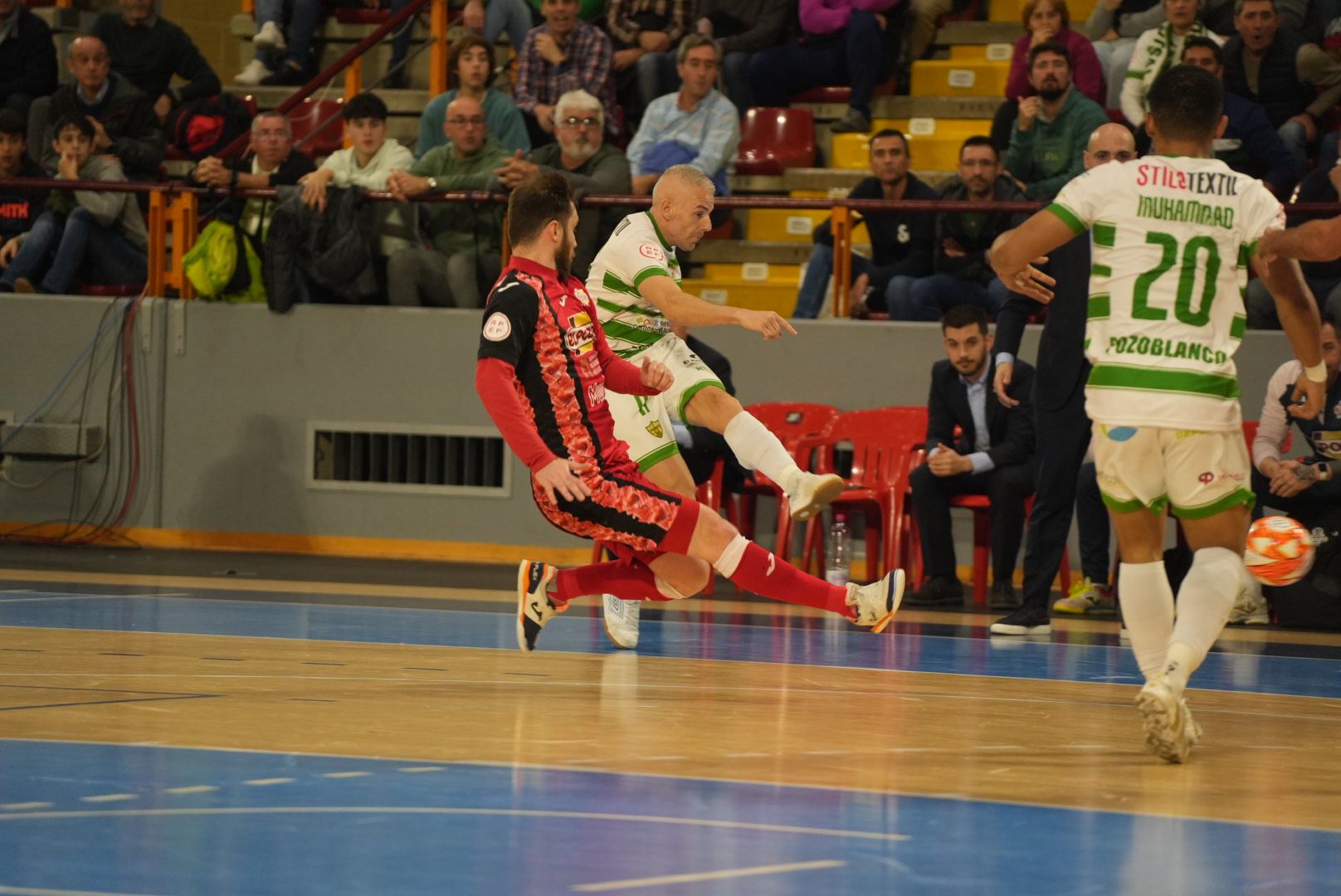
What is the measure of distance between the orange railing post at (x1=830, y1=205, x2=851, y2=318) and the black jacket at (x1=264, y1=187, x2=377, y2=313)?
3031 mm

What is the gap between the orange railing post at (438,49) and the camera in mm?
14219

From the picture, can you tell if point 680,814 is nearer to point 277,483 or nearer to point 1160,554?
point 1160,554

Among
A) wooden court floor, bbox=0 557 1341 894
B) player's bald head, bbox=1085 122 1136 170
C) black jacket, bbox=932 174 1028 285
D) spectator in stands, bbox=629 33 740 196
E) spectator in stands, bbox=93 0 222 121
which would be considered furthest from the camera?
spectator in stands, bbox=93 0 222 121

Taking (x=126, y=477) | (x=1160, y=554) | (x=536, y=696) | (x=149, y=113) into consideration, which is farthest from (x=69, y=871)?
(x=149, y=113)

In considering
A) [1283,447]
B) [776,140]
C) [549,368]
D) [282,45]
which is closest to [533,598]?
[549,368]

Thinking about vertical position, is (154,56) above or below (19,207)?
above

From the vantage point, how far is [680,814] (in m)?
4.19

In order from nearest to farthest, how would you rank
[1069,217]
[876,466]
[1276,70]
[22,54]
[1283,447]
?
[1069,217], [1283,447], [876,466], [1276,70], [22,54]

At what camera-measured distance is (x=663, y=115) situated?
12648mm

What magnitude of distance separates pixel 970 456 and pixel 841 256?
6.59 ft

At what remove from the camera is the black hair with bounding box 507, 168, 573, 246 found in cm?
616

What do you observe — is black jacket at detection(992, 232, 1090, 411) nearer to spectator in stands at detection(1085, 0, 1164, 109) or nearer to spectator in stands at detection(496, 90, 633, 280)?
spectator in stands at detection(496, 90, 633, 280)

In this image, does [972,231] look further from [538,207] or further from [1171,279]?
[1171,279]

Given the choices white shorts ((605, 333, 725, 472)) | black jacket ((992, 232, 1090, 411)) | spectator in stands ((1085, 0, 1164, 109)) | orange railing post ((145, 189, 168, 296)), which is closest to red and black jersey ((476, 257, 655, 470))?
white shorts ((605, 333, 725, 472))
